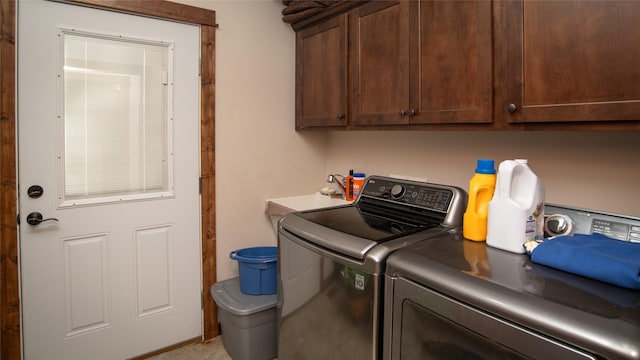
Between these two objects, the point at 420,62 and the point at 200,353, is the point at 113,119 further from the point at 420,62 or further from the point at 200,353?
the point at 420,62

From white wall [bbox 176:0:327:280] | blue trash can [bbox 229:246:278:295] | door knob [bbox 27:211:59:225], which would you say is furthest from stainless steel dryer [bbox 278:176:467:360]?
door knob [bbox 27:211:59:225]

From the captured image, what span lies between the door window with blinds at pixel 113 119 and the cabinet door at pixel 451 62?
4.62ft

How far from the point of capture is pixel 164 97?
2.22 metres

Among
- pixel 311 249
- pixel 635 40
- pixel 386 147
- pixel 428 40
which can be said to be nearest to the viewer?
pixel 635 40

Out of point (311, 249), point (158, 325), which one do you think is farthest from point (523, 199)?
point (158, 325)

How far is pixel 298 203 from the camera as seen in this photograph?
250 cm

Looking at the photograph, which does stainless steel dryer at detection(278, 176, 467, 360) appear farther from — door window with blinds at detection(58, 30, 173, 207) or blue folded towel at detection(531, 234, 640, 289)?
door window with blinds at detection(58, 30, 173, 207)

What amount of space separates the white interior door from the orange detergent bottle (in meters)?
1.62

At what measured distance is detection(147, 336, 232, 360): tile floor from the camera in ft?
7.45

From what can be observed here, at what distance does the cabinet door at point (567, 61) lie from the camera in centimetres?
114

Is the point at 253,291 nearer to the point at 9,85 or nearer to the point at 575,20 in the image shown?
the point at 9,85

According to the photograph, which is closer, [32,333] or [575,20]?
[575,20]

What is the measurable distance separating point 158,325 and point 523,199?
2.11 metres

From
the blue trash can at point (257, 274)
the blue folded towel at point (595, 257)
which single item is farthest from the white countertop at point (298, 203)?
the blue folded towel at point (595, 257)
